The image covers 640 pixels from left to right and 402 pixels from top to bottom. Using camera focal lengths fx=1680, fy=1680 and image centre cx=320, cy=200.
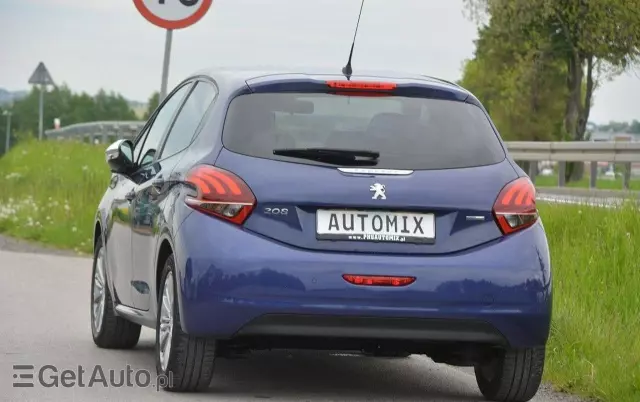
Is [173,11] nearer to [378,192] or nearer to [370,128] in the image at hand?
[370,128]

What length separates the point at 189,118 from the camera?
28.7ft

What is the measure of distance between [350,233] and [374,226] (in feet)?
0.39

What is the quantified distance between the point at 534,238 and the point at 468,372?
2110 millimetres

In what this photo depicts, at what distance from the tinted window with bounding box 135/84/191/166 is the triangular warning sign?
32023mm

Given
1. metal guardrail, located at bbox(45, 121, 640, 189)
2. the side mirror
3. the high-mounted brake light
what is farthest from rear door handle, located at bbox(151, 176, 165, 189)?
metal guardrail, located at bbox(45, 121, 640, 189)

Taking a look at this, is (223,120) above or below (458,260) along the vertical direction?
above

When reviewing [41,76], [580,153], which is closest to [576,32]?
[41,76]

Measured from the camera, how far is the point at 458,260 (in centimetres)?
753

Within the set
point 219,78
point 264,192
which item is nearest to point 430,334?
point 264,192

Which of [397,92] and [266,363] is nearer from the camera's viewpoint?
[397,92]

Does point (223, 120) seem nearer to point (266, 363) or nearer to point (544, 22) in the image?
point (266, 363)

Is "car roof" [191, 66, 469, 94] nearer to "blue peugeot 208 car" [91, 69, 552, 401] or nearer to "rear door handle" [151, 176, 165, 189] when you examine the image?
"blue peugeot 208 car" [91, 69, 552, 401]

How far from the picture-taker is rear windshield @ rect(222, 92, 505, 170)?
7.79 m

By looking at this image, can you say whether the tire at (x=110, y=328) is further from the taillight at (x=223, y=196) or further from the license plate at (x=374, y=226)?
the license plate at (x=374, y=226)
